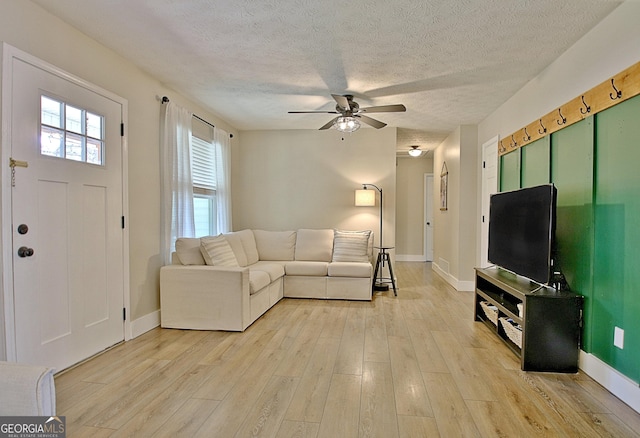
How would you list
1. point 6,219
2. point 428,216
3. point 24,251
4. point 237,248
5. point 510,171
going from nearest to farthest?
point 6,219
point 24,251
point 510,171
point 237,248
point 428,216

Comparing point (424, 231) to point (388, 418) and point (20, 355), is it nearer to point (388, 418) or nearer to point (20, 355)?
point (388, 418)

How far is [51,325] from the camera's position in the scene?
2.45 m

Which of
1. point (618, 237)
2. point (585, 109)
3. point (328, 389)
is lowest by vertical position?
point (328, 389)

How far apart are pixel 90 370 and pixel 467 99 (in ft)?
14.8

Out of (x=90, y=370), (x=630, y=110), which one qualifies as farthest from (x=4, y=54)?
(x=630, y=110)

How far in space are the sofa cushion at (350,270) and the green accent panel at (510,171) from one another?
196 centimetres

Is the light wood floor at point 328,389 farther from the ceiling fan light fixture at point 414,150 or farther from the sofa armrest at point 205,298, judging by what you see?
the ceiling fan light fixture at point 414,150

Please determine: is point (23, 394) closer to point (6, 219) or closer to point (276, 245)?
point (6, 219)

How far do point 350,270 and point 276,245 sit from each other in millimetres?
1262

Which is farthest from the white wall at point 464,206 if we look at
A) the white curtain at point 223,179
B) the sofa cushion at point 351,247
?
the white curtain at point 223,179

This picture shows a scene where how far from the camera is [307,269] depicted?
4.77 m

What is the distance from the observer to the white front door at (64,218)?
225 cm

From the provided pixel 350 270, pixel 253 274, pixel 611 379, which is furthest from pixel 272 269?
pixel 611 379

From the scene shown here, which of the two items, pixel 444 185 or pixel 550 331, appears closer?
pixel 550 331
